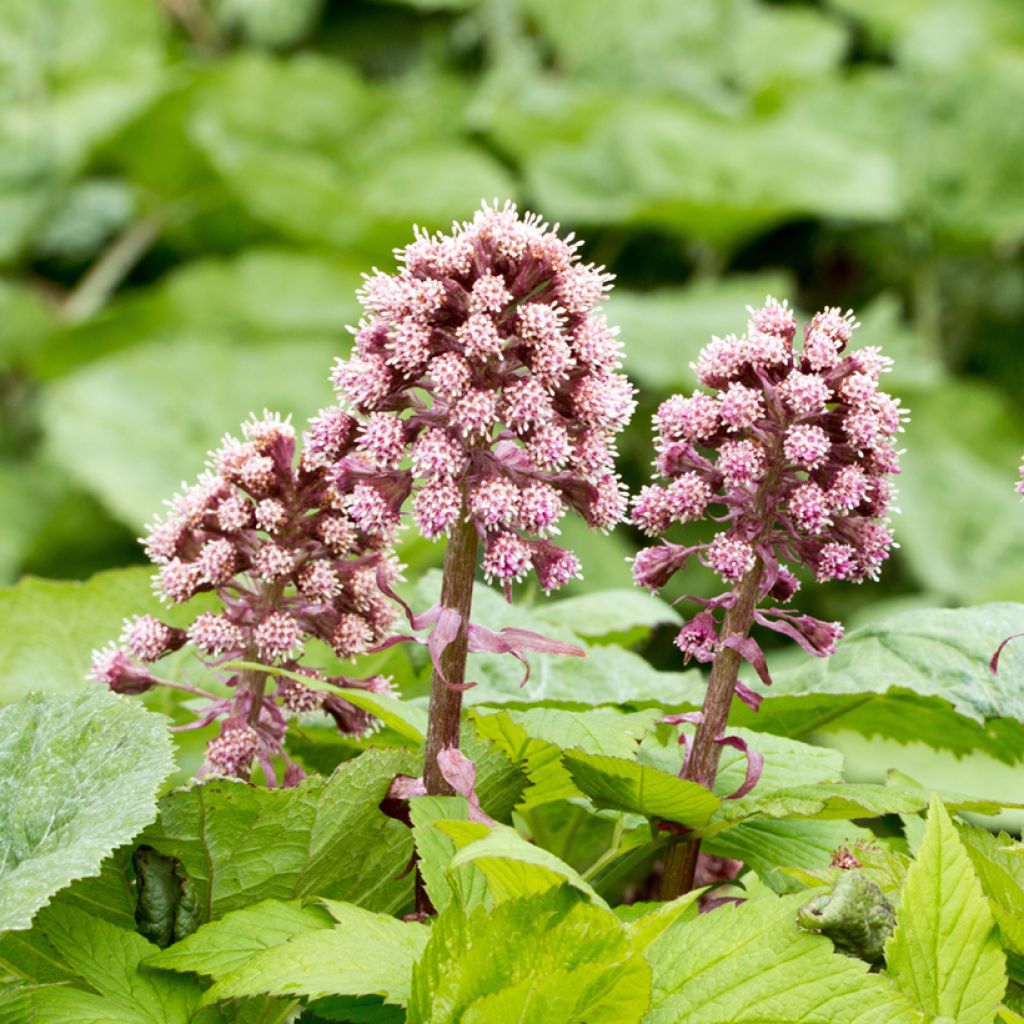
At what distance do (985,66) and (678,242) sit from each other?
1501mm

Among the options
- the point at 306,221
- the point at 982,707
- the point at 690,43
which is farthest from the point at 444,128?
the point at 982,707

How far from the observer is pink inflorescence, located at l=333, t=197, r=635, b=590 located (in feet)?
3.90

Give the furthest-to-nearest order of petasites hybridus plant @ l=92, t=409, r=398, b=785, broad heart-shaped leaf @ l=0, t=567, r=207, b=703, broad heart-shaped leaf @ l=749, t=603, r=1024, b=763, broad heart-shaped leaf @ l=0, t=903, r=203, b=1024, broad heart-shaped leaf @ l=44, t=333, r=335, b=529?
broad heart-shaped leaf @ l=44, t=333, r=335, b=529, broad heart-shaped leaf @ l=0, t=567, r=207, b=703, broad heart-shaped leaf @ l=749, t=603, r=1024, b=763, petasites hybridus plant @ l=92, t=409, r=398, b=785, broad heart-shaped leaf @ l=0, t=903, r=203, b=1024

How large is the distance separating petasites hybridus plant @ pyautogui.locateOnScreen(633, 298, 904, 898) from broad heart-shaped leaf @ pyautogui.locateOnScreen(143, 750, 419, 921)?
0.27 meters

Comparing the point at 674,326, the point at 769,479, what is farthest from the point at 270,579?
the point at 674,326

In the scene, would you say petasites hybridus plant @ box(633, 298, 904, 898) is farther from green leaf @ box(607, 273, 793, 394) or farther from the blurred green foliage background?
the blurred green foliage background

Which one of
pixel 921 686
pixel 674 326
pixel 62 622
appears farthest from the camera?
pixel 674 326

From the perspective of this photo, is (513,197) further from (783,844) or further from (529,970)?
(529,970)

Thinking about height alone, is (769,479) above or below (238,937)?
above

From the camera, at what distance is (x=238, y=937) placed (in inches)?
45.0

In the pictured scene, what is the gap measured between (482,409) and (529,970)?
428mm

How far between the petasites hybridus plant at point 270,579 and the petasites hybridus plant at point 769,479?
28 cm

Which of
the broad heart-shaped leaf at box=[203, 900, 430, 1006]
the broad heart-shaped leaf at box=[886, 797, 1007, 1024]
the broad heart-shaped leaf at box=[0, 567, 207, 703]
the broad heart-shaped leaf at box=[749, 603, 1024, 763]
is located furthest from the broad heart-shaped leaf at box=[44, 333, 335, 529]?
the broad heart-shaped leaf at box=[886, 797, 1007, 1024]

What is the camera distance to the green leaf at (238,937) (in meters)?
1.12
